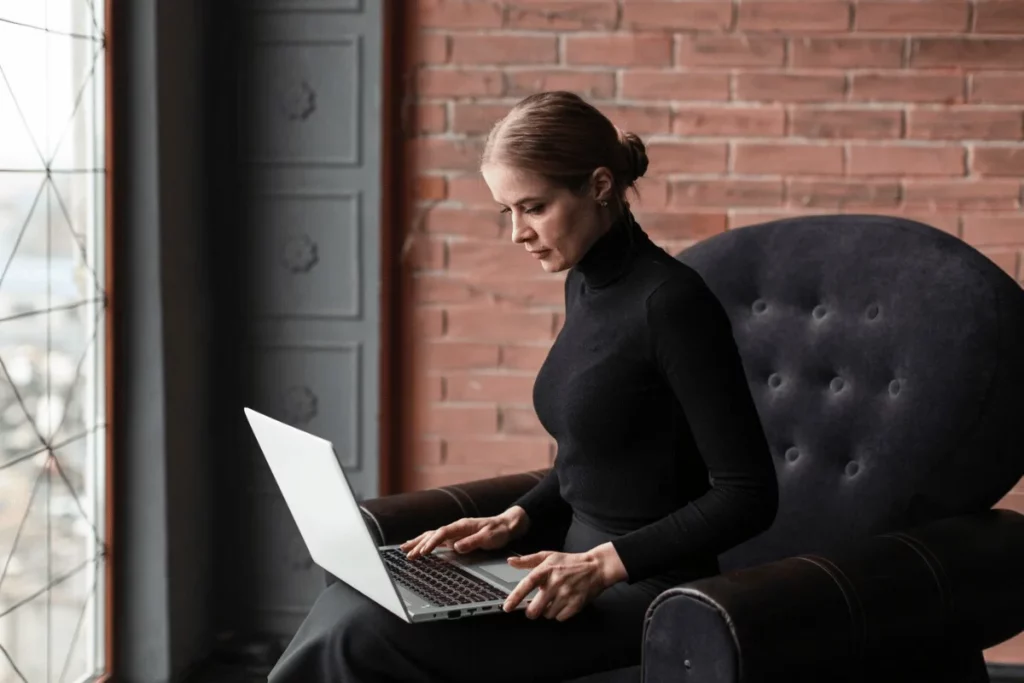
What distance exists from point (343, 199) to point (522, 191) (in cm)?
129

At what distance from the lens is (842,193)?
289 cm

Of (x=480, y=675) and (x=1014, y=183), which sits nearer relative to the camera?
(x=480, y=675)

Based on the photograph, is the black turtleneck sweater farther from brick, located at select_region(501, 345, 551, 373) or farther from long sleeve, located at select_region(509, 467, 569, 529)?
brick, located at select_region(501, 345, 551, 373)

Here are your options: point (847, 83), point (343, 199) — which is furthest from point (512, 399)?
point (847, 83)

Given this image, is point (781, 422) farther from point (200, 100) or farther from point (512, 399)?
point (200, 100)

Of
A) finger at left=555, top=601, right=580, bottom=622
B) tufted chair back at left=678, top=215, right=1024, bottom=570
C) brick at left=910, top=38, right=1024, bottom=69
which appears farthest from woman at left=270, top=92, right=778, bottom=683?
brick at left=910, top=38, right=1024, bottom=69

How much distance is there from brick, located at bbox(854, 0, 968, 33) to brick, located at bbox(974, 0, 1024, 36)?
36mm

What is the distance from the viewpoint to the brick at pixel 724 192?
9.53ft

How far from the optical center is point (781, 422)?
7.10 feet

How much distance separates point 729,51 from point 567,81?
1.22 ft

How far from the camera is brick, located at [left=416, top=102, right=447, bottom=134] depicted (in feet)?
9.69

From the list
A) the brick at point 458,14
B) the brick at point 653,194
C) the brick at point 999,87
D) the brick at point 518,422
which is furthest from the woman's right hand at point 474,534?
the brick at point 999,87

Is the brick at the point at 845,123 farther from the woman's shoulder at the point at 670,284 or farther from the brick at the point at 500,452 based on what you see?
the woman's shoulder at the point at 670,284

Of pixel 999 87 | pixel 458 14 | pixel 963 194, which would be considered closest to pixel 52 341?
pixel 458 14
